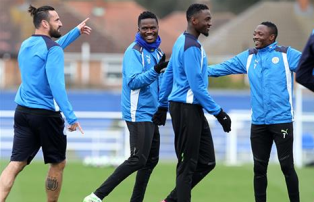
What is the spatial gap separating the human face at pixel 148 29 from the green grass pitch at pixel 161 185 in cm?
250

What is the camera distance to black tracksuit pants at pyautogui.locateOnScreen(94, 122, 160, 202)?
8.74m

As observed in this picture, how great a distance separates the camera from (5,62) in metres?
36.8

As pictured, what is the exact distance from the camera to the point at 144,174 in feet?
29.7

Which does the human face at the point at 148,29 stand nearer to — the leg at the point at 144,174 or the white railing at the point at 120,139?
the leg at the point at 144,174

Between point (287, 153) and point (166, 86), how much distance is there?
1.66 metres

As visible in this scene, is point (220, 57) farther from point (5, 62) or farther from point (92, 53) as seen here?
point (5, 62)

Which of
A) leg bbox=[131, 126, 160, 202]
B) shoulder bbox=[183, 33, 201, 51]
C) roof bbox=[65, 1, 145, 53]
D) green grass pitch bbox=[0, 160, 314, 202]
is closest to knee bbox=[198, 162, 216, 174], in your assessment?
leg bbox=[131, 126, 160, 202]

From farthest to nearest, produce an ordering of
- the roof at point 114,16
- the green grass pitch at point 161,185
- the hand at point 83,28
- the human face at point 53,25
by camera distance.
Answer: the roof at point 114,16 → the green grass pitch at point 161,185 → the hand at point 83,28 → the human face at point 53,25

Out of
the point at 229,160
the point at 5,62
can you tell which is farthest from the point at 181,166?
the point at 5,62

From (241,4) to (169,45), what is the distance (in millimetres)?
11290

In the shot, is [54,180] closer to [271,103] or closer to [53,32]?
[53,32]

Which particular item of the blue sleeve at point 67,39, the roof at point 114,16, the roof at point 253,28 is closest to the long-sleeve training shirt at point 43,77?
the blue sleeve at point 67,39

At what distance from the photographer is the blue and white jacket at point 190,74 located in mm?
8047

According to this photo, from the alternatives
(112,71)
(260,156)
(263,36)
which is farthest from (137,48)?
(112,71)
